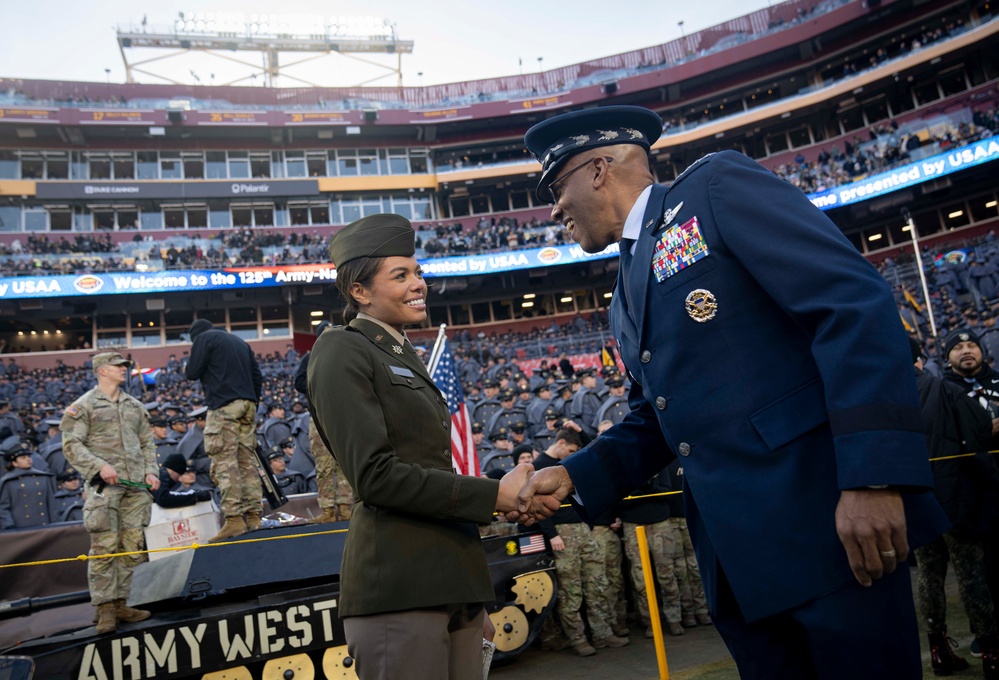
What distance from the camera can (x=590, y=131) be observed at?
2250 mm

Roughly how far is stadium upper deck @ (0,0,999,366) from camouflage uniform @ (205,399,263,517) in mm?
25133

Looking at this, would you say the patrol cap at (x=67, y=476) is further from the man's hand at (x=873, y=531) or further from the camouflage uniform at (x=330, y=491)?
the man's hand at (x=873, y=531)

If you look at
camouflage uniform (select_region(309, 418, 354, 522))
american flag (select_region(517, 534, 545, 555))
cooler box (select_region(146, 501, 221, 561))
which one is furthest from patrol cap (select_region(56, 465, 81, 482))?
american flag (select_region(517, 534, 545, 555))

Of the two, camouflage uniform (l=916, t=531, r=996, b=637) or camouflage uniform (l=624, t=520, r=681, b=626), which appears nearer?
camouflage uniform (l=916, t=531, r=996, b=637)

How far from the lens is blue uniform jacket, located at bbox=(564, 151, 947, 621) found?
1.48 meters

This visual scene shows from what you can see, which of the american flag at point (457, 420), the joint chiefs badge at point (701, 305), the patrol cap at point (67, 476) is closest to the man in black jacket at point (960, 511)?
the joint chiefs badge at point (701, 305)

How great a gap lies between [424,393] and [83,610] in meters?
6.45

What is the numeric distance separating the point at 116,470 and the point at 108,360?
3.38 ft

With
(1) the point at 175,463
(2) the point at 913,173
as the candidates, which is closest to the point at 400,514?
(1) the point at 175,463

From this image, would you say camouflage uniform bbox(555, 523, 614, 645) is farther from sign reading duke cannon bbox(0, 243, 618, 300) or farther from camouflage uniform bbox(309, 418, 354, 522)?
sign reading duke cannon bbox(0, 243, 618, 300)

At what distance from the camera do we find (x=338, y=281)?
7.71ft

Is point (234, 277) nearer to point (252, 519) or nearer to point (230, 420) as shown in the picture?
point (230, 420)

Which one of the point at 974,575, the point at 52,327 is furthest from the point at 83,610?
the point at 52,327

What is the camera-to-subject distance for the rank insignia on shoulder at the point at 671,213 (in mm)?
1944
